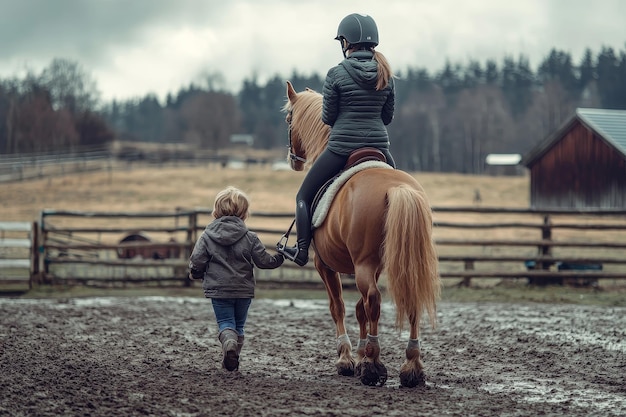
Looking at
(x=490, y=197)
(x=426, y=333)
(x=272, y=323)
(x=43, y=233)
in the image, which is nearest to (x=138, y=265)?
(x=43, y=233)

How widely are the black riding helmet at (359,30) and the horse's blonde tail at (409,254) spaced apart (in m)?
1.40

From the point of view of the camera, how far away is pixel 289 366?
6.09 metres

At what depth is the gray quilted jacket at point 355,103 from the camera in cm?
576

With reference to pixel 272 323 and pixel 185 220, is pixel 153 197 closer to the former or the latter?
pixel 185 220

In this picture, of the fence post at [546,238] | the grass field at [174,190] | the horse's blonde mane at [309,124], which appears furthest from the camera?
the grass field at [174,190]

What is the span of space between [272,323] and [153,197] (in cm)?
3137

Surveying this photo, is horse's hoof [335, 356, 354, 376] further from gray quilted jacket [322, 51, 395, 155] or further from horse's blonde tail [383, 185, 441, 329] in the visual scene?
gray quilted jacket [322, 51, 395, 155]

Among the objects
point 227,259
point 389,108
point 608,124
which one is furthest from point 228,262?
point 608,124

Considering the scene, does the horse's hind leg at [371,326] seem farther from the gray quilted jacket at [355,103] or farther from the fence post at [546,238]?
the fence post at [546,238]

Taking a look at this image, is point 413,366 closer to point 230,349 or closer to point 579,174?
point 230,349

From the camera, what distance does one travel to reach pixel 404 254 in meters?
4.94

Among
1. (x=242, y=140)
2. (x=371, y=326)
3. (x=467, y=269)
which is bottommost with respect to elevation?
(x=467, y=269)

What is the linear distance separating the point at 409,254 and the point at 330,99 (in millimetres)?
1471


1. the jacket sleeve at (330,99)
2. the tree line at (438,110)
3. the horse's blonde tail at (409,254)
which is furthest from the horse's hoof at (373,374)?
the tree line at (438,110)
